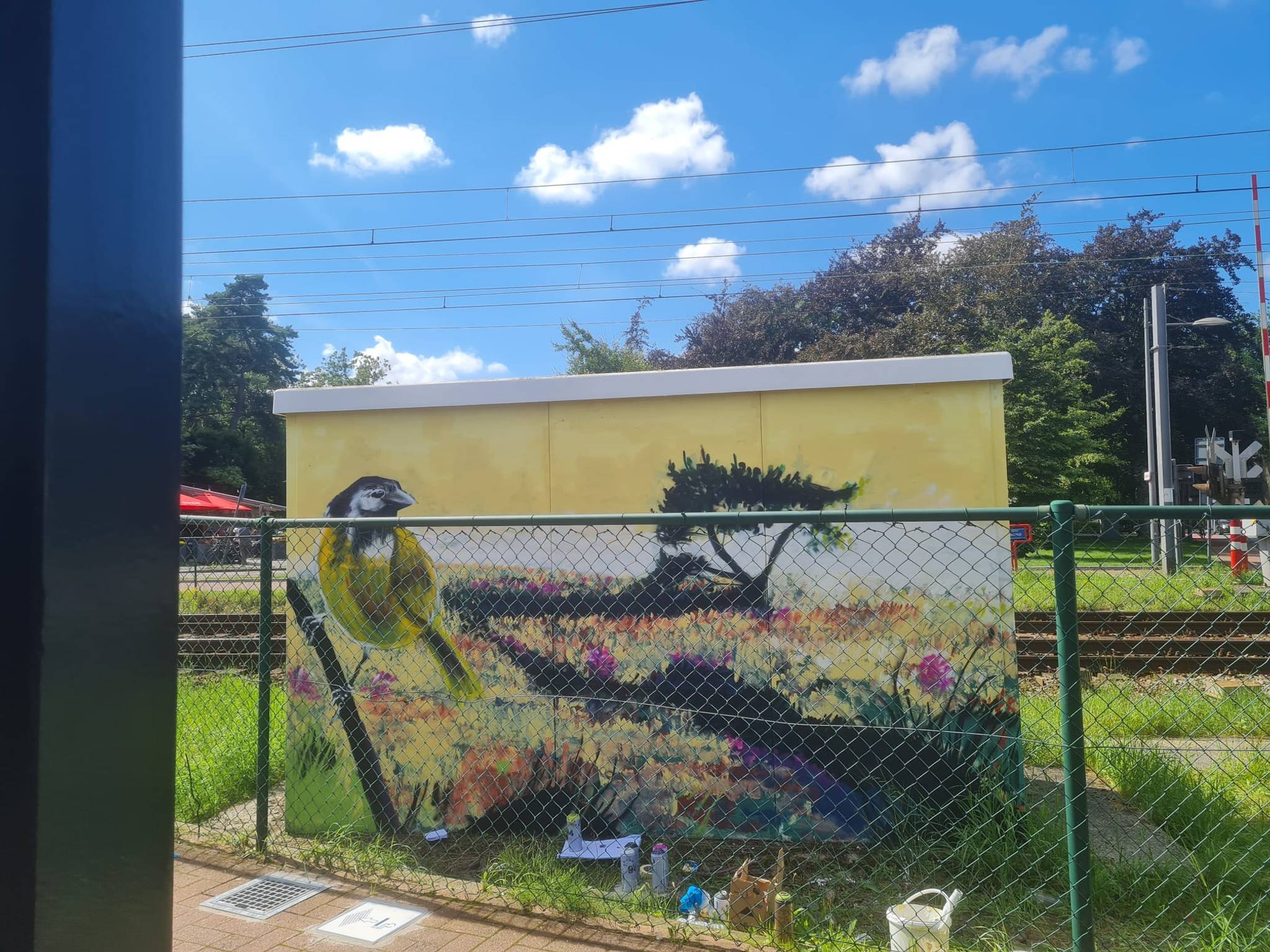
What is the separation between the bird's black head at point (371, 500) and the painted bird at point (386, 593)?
5.5 inches

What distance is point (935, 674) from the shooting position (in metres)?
4.01

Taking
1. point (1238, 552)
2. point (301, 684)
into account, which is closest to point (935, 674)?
point (301, 684)

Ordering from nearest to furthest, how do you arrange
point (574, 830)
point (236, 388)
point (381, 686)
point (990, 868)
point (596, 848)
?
point (990, 868) < point (596, 848) < point (574, 830) < point (381, 686) < point (236, 388)

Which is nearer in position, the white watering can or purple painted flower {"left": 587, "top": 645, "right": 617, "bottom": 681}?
the white watering can

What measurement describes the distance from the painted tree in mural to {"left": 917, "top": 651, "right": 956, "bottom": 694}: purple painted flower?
702 mm

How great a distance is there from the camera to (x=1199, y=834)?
4.20 m

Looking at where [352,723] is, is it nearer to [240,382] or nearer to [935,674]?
[935,674]

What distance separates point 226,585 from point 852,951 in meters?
15.7

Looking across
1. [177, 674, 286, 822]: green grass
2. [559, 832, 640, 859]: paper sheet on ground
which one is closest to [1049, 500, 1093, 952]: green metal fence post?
[559, 832, 640, 859]: paper sheet on ground

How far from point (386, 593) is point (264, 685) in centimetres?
78

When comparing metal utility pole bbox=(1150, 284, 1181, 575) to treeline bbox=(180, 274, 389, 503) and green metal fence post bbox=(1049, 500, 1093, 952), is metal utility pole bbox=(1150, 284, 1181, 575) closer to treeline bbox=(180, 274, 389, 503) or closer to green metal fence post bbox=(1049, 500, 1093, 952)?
green metal fence post bbox=(1049, 500, 1093, 952)

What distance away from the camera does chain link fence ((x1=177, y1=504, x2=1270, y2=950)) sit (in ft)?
12.0

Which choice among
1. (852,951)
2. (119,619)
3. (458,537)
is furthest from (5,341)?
(458,537)

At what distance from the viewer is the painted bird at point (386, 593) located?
4.53 m
